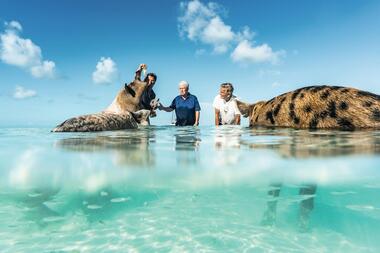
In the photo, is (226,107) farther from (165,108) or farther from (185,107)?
(165,108)

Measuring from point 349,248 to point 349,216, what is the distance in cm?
129

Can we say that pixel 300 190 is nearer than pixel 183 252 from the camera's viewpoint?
No

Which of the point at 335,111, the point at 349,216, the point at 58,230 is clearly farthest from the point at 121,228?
the point at 335,111

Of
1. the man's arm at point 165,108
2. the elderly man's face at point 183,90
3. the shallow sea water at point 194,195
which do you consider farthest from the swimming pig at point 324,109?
the man's arm at point 165,108

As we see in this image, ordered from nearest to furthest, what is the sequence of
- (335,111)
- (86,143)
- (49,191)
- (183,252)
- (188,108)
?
(183,252) < (49,191) < (86,143) < (335,111) < (188,108)

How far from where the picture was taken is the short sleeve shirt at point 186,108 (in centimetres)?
1234

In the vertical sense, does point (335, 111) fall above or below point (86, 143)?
above

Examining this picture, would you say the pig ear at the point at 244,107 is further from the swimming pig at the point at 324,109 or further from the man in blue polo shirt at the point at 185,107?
the man in blue polo shirt at the point at 185,107

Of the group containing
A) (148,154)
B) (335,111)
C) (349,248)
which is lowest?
(349,248)

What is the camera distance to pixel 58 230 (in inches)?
153

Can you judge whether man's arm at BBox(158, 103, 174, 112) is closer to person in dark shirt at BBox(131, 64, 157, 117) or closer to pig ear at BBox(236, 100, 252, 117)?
person in dark shirt at BBox(131, 64, 157, 117)

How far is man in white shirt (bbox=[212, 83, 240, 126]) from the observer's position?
10.9m

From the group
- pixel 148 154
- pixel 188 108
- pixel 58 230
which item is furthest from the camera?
pixel 188 108

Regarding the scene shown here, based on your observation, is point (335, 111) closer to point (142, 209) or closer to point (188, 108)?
point (188, 108)
